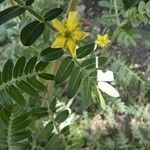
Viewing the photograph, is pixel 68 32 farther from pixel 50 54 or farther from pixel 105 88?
pixel 105 88

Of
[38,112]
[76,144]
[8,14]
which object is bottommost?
[76,144]

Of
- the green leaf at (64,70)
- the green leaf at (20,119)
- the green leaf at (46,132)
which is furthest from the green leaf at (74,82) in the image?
the green leaf at (46,132)

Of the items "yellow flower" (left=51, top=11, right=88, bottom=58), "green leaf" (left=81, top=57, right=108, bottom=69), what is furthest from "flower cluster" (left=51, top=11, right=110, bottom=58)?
"green leaf" (left=81, top=57, right=108, bottom=69)

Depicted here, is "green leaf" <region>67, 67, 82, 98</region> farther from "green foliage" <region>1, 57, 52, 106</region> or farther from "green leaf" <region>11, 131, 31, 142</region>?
"green leaf" <region>11, 131, 31, 142</region>

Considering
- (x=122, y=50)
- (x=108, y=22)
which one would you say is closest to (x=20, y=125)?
(x=108, y=22)

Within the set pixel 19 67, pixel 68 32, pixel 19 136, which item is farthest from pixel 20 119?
pixel 68 32

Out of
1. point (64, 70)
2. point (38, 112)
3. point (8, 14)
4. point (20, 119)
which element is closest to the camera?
point (8, 14)
